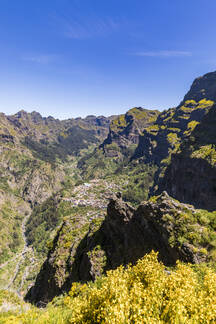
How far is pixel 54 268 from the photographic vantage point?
50562 millimetres

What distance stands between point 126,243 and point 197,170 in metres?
112

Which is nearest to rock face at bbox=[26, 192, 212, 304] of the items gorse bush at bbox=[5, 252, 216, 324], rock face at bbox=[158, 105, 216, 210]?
gorse bush at bbox=[5, 252, 216, 324]

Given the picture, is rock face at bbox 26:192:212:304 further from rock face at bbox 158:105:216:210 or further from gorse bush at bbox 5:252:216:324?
rock face at bbox 158:105:216:210

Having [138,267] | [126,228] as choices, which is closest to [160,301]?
[138,267]

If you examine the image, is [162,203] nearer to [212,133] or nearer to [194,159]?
[194,159]

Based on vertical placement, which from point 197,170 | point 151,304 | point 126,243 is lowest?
point 126,243

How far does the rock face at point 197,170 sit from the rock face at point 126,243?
8965cm

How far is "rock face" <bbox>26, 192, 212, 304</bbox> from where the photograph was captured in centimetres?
2975

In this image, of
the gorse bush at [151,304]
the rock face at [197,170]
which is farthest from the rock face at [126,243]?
the rock face at [197,170]

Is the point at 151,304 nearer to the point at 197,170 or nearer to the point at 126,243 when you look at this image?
the point at 126,243

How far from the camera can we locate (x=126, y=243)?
42188 mm

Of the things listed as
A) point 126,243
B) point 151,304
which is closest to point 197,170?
point 126,243

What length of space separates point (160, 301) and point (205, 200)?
420 ft

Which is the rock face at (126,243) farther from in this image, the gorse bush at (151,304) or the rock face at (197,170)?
the rock face at (197,170)
